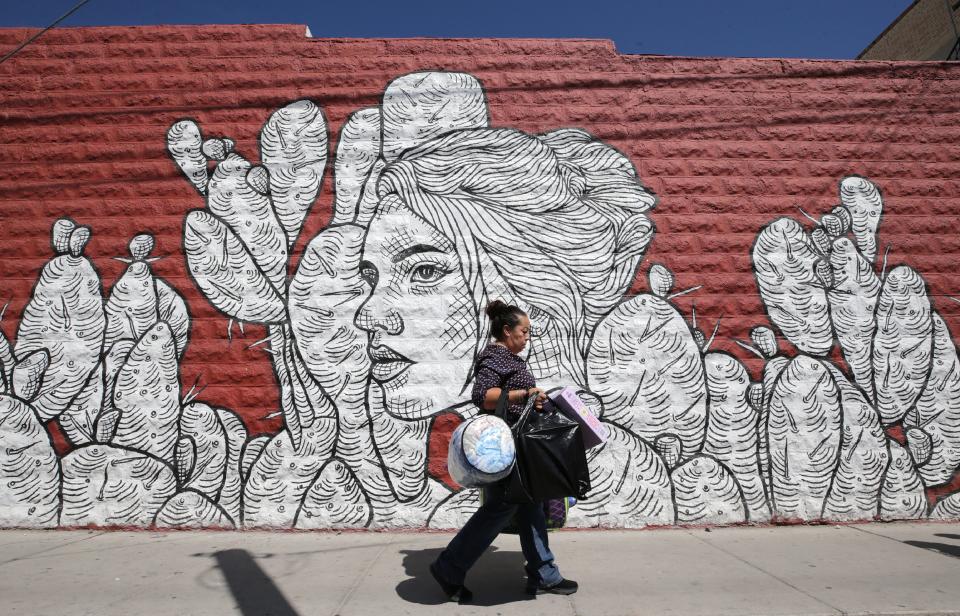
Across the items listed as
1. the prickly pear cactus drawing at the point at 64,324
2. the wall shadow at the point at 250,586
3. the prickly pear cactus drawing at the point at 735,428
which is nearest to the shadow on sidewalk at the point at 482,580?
the wall shadow at the point at 250,586

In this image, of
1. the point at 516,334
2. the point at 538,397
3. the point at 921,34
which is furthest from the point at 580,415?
the point at 921,34

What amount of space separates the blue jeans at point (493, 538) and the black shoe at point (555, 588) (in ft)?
0.08

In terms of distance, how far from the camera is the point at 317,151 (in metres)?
5.35

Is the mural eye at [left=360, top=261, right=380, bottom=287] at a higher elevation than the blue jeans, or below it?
higher

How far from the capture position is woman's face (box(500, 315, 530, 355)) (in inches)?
140

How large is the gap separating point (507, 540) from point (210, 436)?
2.39m

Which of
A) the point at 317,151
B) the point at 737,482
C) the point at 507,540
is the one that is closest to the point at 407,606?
the point at 507,540

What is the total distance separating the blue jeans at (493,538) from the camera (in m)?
3.33

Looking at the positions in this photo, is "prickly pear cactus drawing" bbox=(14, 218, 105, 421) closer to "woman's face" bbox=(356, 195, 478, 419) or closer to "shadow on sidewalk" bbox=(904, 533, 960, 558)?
"woman's face" bbox=(356, 195, 478, 419)

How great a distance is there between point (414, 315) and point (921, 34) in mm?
11179

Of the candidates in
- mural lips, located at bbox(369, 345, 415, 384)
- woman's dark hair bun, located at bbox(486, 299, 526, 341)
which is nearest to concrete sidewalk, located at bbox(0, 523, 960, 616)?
mural lips, located at bbox(369, 345, 415, 384)

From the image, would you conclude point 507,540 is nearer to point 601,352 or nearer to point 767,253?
point 601,352

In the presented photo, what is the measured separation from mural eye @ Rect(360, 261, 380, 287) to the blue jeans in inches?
90.7

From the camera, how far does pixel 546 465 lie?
3217mm
